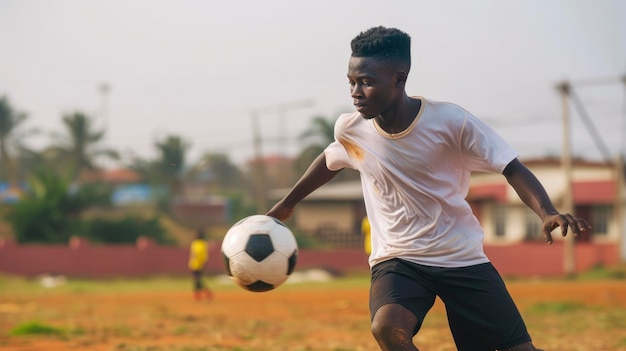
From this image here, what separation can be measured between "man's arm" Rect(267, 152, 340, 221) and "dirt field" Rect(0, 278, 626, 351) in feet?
11.5

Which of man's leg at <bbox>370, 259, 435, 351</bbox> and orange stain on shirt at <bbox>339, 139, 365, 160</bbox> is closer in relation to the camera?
man's leg at <bbox>370, 259, 435, 351</bbox>

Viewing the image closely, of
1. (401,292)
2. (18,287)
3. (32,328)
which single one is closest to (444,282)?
(401,292)

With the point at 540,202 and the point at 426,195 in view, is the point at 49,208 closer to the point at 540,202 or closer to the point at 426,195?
the point at 426,195

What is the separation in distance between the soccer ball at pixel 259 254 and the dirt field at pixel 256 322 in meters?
3.61

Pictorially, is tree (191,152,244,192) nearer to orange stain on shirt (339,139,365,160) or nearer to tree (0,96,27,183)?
tree (0,96,27,183)

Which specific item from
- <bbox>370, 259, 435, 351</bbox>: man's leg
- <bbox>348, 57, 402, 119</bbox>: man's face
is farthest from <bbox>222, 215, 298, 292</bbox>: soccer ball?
<bbox>348, 57, 402, 119</bbox>: man's face

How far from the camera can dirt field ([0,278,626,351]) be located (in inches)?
348

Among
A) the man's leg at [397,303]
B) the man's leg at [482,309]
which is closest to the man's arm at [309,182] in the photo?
the man's leg at [397,303]

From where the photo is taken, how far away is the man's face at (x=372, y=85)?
4.08 metres

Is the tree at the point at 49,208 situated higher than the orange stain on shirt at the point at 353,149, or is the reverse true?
the orange stain on shirt at the point at 353,149

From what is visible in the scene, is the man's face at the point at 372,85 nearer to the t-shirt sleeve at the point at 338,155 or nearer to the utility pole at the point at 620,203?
the t-shirt sleeve at the point at 338,155

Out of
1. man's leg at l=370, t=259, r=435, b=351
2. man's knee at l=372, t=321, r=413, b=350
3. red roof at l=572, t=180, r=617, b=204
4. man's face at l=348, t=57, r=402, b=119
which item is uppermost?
man's face at l=348, t=57, r=402, b=119

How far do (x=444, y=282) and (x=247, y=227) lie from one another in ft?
3.89

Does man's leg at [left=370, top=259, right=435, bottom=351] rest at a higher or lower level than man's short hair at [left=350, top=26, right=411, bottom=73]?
lower
